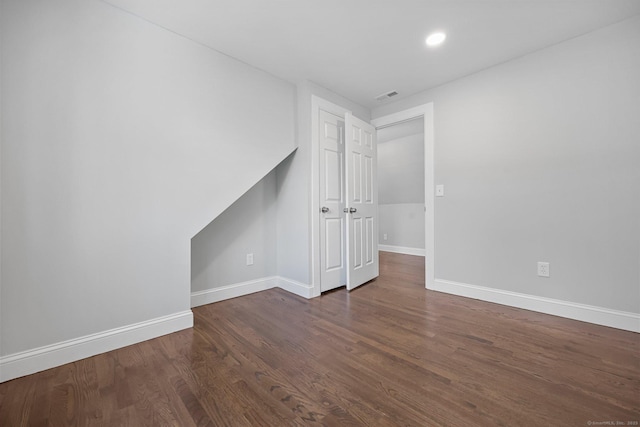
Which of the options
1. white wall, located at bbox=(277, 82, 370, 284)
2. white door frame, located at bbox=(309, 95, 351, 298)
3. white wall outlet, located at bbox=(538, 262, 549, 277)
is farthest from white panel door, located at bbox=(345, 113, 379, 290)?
white wall outlet, located at bbox=(538, 262, 549, 277)

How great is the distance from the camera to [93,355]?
63.7 inches

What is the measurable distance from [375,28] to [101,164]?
2194 mm

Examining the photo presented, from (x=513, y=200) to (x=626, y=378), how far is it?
1.45 m

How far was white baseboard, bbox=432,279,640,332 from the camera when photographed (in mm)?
1890

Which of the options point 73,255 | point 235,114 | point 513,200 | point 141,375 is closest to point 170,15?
point 235,114

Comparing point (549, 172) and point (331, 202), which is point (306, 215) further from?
point (549, 172)

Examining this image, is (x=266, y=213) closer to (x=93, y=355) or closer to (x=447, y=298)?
(x=93, y=355)

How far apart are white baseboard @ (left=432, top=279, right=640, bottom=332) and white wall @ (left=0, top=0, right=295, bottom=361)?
8.32ft

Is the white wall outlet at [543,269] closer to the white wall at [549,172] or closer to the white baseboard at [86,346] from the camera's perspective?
the white wall at [549,172]

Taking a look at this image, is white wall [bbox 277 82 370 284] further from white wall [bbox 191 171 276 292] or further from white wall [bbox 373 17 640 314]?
white wall [bbox 373 17 640 314]

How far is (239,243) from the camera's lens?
275cm

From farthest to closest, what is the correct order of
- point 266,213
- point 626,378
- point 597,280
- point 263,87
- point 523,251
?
point 266,213 < point 263,87 < point 523,251 < point 597,280 < point 626,378

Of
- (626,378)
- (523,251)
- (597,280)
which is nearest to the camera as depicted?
(626,378)

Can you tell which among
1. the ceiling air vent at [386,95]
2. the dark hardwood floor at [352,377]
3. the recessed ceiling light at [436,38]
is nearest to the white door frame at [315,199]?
the dark hardwood floor at [352,377]
